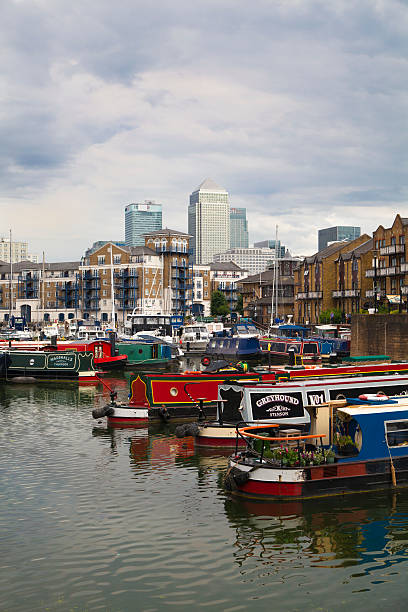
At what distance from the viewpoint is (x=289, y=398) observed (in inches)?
934

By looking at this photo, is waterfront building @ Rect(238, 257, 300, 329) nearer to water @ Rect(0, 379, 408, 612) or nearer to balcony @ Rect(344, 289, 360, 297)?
balcony @ Rect(344, 289, 360, 297)

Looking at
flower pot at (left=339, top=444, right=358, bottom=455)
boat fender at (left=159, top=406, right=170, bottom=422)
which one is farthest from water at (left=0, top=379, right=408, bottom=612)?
boat fender at (left=159, top=406, right=170, bottom=422)

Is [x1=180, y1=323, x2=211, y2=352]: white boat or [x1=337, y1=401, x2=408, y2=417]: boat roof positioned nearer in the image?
[x1=337, y1=401, x2=408, y2=417]: boat roof

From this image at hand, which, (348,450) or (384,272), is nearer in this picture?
(348,450)

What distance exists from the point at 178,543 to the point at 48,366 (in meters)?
37.6

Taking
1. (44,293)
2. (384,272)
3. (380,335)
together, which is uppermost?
(44,293)

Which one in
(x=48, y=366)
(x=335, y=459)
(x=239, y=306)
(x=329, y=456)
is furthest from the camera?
(x=239, y=306)

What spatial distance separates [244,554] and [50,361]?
38.8 meters

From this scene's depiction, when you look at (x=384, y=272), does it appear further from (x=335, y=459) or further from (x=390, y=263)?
(x=335, y=459)

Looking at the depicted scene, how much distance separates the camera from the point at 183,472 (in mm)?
23688

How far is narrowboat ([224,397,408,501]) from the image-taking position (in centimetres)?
1936

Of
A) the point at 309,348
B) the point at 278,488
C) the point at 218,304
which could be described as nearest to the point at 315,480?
the point at 278,488

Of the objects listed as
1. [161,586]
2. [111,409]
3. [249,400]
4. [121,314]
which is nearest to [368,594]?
[161,586]

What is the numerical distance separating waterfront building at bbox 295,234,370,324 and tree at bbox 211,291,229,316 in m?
37.0
